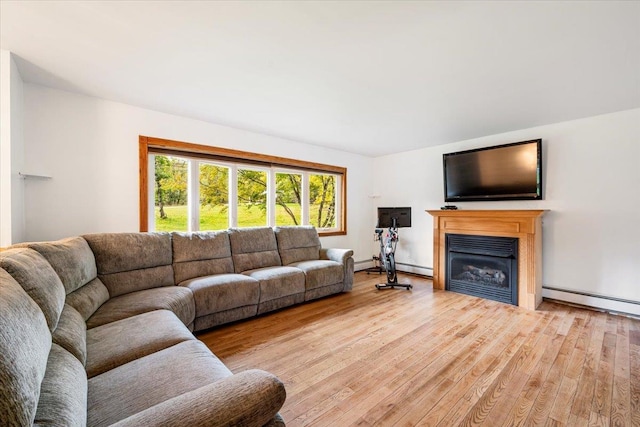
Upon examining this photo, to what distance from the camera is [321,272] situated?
3496 millimetres

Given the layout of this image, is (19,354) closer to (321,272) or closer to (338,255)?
(321,272)

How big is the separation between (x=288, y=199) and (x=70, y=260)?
300 cm

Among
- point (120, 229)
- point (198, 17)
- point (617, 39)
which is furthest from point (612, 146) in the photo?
point (120, 229)

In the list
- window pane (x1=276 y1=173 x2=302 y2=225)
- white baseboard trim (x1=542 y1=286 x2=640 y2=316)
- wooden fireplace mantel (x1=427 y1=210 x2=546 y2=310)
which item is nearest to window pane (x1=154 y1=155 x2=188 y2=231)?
window pane (x1=276 y1=173 x2=302 y2=225)

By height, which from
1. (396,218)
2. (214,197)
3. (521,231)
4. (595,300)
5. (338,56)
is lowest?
(595,300)

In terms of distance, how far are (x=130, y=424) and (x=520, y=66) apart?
122 inches

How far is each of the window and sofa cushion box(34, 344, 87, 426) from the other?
2.23m

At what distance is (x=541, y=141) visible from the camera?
3.47m

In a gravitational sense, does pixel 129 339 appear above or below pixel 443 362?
above

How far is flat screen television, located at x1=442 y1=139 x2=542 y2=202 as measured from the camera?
3535 mm

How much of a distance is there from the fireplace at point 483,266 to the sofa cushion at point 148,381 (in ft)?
12.0

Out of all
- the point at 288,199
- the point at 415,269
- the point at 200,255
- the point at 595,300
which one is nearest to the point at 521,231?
the point at 595,300

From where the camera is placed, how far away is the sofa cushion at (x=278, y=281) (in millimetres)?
2951

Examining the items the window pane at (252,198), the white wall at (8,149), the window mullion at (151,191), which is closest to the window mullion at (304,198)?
the window pane at (252,198)
